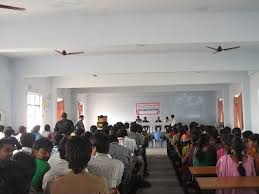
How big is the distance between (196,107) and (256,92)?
32.6ft

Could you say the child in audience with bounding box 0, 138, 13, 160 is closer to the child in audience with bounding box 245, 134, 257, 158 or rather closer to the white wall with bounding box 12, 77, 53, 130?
the child in audience with bounding box 245, 134, 257, 158

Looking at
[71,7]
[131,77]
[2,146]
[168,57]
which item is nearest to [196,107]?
[131,77]

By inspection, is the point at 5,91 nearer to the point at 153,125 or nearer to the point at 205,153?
the point at 205,153

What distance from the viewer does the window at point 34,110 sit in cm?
1250

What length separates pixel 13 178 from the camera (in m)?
2.49

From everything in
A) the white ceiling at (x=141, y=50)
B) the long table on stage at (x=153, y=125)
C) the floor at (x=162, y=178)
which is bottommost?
the floor at (x=162, y=178)

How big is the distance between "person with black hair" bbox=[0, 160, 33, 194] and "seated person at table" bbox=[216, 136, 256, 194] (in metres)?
2.48

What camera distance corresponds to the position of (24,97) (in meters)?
11.1

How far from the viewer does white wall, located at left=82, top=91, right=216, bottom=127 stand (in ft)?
74.0

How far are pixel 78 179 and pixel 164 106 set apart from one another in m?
20.2

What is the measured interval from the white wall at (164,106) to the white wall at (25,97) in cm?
844

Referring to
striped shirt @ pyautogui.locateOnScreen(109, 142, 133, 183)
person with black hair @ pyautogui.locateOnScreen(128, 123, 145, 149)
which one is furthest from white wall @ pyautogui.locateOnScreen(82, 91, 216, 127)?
striped shirt @ pyautogui.locateOnScreen(109, 142, 133, 183)

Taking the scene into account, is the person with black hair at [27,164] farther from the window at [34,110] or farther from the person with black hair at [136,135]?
the window at [34,110]

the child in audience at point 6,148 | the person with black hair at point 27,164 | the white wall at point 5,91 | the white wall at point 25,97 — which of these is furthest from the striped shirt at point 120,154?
the white wall at point 25,97
